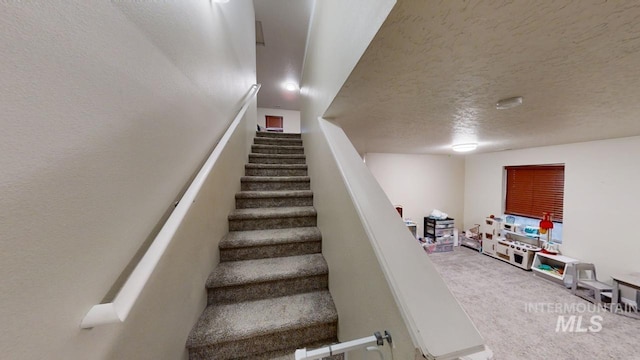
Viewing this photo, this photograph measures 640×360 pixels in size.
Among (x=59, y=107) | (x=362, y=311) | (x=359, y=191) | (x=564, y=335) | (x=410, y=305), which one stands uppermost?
(x=59, y=107)

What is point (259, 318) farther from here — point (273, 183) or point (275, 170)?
point (275, 170)

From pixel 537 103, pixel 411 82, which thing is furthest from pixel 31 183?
pixel 537 103

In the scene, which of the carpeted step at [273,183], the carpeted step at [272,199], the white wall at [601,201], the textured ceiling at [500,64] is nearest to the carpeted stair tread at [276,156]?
the carpeted step at [273,183]

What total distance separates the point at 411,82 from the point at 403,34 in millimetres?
408

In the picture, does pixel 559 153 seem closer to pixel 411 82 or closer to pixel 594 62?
pixel 594 62

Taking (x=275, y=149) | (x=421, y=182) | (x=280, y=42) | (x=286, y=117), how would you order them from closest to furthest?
(x=275, y=149), (x=280, y=42), (x=421, y=182), (x=286, y=117)

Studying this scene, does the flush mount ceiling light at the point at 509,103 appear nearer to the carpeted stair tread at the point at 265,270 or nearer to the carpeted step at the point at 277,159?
the carpeted stair tread at the point at 265,270

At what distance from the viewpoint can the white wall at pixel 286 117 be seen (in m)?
6.36

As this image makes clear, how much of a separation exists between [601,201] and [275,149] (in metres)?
4.37

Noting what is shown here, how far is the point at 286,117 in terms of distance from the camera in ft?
21.5

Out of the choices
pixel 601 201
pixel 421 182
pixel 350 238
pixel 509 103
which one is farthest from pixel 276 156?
pixel 601 201

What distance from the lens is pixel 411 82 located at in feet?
3.43

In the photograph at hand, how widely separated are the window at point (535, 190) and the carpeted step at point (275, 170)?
4064 mm

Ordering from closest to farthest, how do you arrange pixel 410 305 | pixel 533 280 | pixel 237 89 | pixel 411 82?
pixel 410 305 → pixel 411 82 → pixel 237 89 → pixel 533 280
